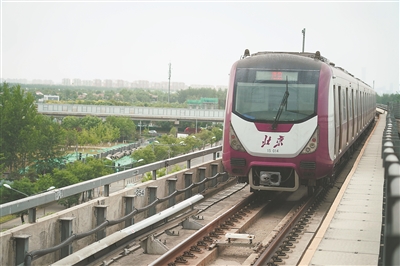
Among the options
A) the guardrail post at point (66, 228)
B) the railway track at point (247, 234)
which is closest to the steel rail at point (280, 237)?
the railway track at point (247, 234)

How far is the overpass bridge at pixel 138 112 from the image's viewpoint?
129 meters

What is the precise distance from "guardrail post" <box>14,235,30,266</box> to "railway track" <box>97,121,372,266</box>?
1.62 meters

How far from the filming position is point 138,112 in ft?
475

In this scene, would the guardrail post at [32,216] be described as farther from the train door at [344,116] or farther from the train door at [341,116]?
the train door at [344,116]

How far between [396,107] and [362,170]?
116ft

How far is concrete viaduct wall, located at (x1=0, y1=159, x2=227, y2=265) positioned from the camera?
26.0ft

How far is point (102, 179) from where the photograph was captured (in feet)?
33.1

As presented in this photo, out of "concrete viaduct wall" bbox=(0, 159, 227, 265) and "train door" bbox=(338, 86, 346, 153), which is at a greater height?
"train door" bbox=(338, 86, 346, 153)

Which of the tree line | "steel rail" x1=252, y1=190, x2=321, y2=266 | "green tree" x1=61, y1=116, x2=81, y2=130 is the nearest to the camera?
"steel rail" x1=252, y1=190, x2=321, y2=266

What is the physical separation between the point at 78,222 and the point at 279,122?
5.51 m

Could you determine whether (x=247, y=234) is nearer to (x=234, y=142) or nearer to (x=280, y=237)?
(x=280, y=237)

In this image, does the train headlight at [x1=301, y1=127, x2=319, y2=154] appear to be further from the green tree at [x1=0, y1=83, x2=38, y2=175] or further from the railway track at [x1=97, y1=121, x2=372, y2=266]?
the green tree at [x1=0, y1=83, x2=38, y2=175]

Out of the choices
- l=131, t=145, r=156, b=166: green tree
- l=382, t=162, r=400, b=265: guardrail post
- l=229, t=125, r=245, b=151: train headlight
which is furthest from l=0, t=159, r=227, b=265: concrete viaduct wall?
l=131, t=145, r=156, b=166: green tree

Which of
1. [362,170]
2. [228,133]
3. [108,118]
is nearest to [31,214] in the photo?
[228,133]
